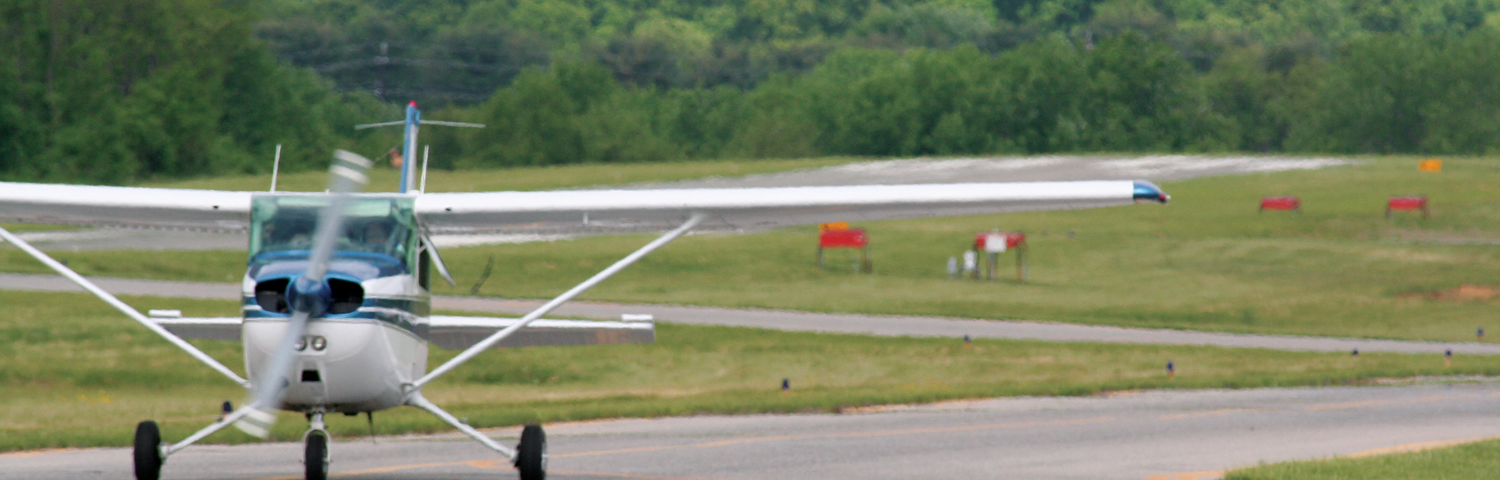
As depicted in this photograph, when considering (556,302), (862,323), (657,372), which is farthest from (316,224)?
(862,323)

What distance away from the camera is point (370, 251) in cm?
1026

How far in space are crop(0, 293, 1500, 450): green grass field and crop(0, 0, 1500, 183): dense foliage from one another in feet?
148

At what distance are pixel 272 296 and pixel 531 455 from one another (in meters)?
2.13

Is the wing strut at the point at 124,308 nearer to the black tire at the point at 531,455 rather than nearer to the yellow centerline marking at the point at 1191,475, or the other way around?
the black tire at the point at 531,455

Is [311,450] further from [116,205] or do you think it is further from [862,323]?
[862,323]

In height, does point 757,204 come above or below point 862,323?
above

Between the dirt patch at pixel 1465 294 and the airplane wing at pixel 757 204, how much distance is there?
2740 centimetres

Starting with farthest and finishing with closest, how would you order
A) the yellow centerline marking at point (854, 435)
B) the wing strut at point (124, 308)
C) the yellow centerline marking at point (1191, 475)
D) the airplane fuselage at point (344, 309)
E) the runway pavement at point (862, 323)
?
1. the runway pavement at point (862, 323)
2. the yellow centerline marking at point (854, 435)
3. the yellow centerline marking at point (1191, 475)
4. the wing strut at point (124, 308)
5. the airplane fuselage at point (344, 309)

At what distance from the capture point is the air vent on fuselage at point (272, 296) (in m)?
9.63

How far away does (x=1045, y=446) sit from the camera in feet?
46.2

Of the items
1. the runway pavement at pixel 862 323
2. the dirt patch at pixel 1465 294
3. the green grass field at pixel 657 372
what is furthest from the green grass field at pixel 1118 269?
the green grass field at pixel 657 372

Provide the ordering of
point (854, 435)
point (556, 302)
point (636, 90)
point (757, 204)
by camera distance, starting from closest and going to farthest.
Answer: point (556, 302) < point (757, 204) < point (854, 435) < point (636, 90)

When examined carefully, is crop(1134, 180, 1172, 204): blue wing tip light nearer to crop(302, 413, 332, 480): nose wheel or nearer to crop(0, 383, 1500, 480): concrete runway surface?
crop(0, 383, 1500, 480): concrete runway surface

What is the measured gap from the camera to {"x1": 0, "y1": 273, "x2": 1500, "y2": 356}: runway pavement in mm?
28391
